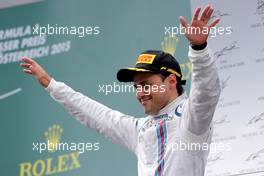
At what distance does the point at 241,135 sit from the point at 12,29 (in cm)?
178

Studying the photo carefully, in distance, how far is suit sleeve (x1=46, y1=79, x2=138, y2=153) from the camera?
117 inches

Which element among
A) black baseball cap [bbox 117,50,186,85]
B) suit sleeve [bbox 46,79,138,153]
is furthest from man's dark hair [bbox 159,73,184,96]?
suit sleeve [bbox 46,79,138,153]

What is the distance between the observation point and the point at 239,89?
4254 millimetres

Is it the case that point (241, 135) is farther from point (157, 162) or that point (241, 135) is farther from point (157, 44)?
point (157, 162)

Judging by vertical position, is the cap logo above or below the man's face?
above

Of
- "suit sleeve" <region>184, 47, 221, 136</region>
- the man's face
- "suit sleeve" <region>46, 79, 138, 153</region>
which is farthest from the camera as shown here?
"suit sleeve" <region>46, 79, 138, 153</region>

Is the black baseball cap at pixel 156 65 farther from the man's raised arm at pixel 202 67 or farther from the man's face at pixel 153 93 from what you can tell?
the man's raised arm at pixel 202 67

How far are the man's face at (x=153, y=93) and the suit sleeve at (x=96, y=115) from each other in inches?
6.6

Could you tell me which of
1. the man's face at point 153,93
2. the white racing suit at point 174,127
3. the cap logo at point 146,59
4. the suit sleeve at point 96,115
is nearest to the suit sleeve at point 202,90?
the white racing suit at point 174,127

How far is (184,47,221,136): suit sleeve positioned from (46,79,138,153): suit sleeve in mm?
446

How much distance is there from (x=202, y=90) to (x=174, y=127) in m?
0.29

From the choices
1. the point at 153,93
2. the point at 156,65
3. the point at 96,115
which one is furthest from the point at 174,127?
the point at 96,115

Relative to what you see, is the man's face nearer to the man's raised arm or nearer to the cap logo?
the cap logo

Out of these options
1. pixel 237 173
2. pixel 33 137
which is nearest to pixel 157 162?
pixel 237 173
